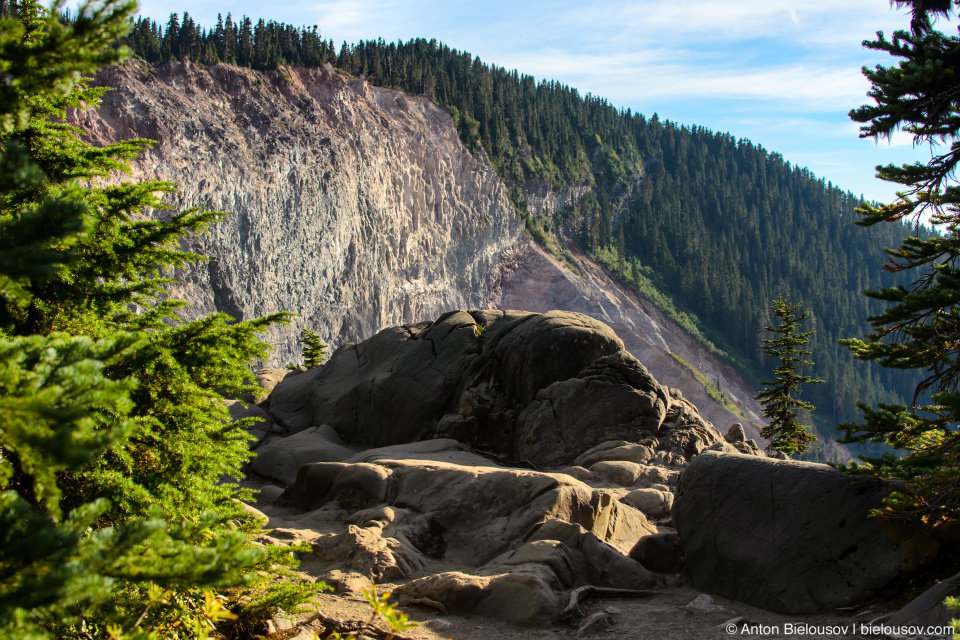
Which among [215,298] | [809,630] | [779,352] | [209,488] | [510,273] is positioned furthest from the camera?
[510,273]

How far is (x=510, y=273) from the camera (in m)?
69.3

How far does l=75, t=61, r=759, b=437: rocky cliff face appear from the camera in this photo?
41375 millimetres

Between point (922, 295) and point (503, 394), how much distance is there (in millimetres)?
12042

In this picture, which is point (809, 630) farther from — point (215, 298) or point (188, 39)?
point (188, 39)

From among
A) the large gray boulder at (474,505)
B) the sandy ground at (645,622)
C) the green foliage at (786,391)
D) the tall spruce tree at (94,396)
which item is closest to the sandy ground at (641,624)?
the sandy ground at (645,622)

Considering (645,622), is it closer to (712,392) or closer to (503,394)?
(503,394)

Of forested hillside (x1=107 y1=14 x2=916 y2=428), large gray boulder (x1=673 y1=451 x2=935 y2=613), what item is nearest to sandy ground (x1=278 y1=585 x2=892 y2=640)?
large gray boulder (x1=673 y1=451 x2=935 y2=613)

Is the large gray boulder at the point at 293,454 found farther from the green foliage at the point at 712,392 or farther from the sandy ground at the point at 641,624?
the green foliage at the point at 712,392

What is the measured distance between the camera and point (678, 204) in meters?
116

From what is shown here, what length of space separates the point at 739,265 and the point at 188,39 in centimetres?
9571

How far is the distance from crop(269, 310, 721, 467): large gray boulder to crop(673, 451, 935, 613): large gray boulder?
202 inches

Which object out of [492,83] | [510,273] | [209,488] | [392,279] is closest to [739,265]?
[492,83]

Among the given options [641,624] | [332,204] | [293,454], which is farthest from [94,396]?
[332,204]

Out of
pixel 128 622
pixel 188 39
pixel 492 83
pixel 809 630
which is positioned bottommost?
pixel 809 630
